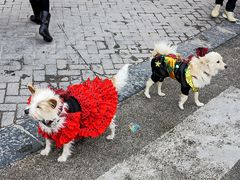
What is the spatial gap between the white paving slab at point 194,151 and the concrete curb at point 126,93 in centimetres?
98

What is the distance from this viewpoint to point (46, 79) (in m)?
5.54

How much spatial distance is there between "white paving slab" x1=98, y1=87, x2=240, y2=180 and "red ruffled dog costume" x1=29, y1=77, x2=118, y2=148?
0.57 m

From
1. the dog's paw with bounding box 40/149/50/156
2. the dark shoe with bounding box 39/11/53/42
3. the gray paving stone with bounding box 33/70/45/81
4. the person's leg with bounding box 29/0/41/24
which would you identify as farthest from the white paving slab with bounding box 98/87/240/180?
the person's leg with bounding box 29/0/41/24

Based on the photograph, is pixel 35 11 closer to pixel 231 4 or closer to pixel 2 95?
pixel 2 95

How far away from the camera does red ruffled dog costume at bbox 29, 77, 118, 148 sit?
12.8 feet

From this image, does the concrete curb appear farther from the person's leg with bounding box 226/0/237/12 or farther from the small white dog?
the small white dog

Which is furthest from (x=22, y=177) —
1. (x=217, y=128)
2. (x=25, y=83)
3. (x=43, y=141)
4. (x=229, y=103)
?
(x=229, y=103)

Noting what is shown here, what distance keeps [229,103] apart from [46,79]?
2.88m

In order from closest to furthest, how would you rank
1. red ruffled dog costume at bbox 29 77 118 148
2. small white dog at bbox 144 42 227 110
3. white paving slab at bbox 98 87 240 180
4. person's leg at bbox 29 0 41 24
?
red ruffled dog costume at bbox 29 77 118 148 → white paving slab at bbox 98 87 240 180 → small white dog at bbox 144 42 227 110 → person's leg at bbox 29 0 41 24

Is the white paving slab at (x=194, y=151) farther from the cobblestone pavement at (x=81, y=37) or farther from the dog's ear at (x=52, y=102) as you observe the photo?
the cobblestone pavement at (x=81, y=37)

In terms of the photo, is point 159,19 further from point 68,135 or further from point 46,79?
point 68,135

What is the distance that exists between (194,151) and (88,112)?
1533 mm

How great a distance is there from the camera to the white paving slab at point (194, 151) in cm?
422

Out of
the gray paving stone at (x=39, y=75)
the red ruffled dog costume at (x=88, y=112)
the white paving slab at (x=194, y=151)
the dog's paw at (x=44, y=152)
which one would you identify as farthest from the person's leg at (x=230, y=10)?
the dog's paw at (x=44, y=152)
